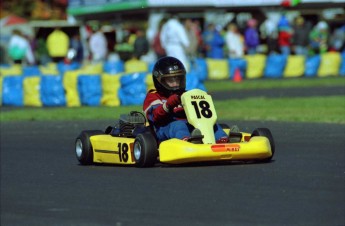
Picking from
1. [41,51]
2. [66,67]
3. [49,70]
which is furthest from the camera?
[41,51]

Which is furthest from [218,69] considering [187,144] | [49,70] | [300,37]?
[187,144]

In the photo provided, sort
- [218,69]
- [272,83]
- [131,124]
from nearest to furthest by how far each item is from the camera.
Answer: [131,124]
[272,83]
[218,69]

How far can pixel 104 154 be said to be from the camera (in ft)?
35.8

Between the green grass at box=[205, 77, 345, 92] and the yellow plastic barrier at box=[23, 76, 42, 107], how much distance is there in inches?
175

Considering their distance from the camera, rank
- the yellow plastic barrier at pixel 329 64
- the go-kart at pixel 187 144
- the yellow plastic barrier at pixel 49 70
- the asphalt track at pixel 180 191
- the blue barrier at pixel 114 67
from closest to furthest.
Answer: the asphalt track at pixel 180 191 → the go-kart at pixel 187 144 → the yellow plastic barrier at pixel 49 70 → the blue barrier at pixel 114 67 → the yellow plastic barrier at pixel 329 64

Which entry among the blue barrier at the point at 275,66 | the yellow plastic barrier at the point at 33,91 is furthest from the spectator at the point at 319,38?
the yellow plastic barrier at the point at 33,91

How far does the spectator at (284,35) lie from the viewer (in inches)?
1264

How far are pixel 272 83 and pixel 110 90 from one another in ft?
23.4

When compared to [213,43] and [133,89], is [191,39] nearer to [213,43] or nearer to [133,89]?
[213,43]

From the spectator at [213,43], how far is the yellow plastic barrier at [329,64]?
3.28 meters

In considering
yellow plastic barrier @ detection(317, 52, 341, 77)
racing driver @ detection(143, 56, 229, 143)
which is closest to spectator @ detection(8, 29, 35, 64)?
yellow plastic barrier @ detection(317, 52, 341, 77)

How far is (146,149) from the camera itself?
10.0m

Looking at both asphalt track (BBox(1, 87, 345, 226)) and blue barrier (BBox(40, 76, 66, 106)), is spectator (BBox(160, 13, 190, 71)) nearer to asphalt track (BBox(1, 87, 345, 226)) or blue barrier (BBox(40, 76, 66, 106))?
blue barrier (BBox(40, 76, 66, 106))

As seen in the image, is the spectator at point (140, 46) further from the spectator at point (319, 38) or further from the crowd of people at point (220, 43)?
the spectator at point (319, 38)
